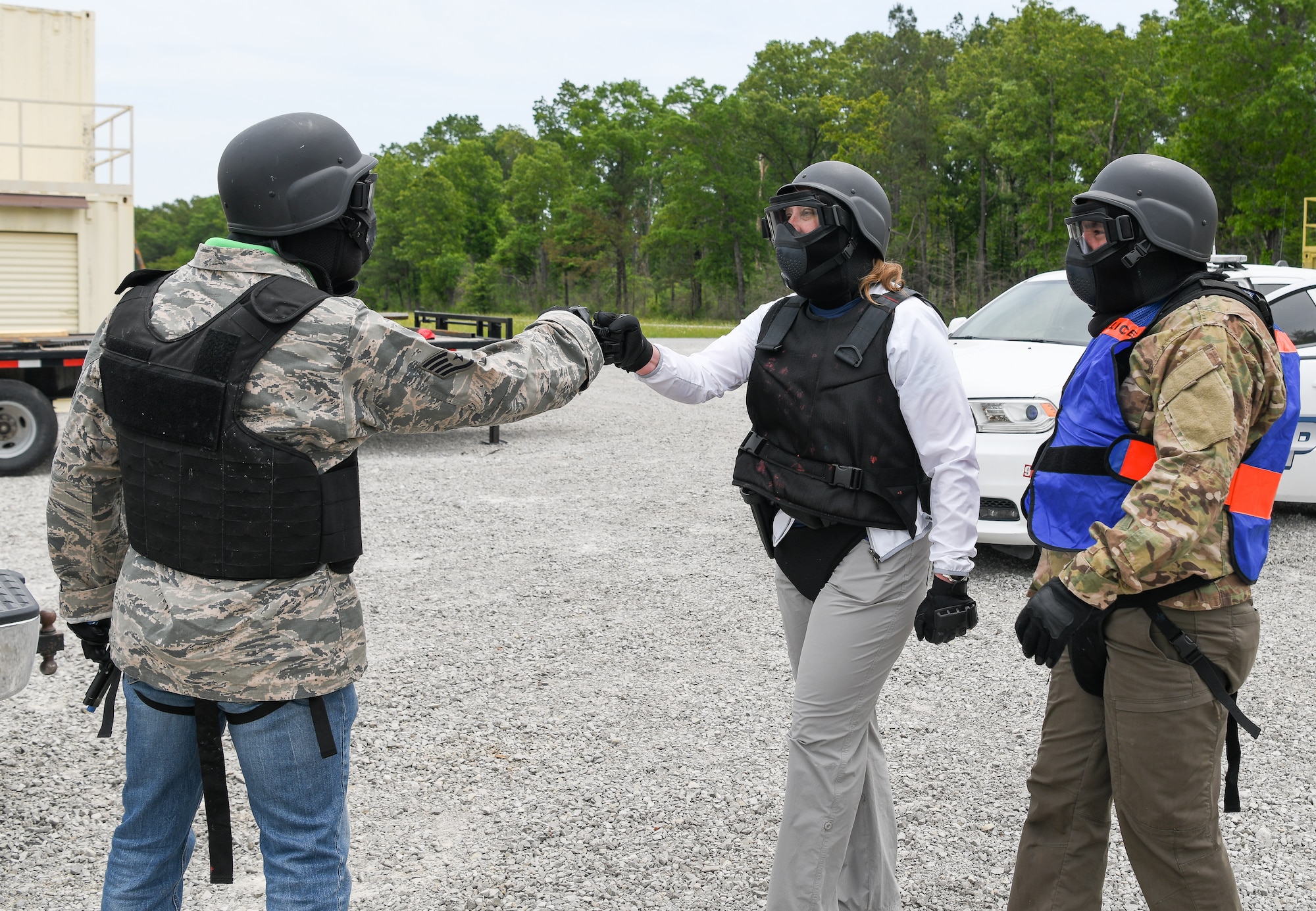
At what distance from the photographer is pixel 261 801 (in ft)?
7.14

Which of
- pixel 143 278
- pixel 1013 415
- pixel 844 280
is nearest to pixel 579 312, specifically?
pixel 844 280

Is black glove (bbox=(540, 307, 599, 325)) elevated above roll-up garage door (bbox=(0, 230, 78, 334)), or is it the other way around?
black glove (bbox=(540, 307, 599, 325))

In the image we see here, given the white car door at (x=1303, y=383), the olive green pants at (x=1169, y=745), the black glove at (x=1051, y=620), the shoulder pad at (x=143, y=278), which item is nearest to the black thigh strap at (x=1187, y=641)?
the olive green pants at (x=1169, y=745)

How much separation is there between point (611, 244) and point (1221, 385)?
56338 millimetres

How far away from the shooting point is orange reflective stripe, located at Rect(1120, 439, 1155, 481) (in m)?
2.39

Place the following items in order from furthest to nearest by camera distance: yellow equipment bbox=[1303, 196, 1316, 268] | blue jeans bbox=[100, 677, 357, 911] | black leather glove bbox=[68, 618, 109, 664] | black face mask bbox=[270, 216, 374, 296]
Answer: yellow equipment bbox=[1303, 196, 1316, 268] < black leather glove bbox=[68, 618, 109, 664] < black face mask bbox=[270, 216, 374, 296] < blue jeans bbox=[100, 677, 357, 911]

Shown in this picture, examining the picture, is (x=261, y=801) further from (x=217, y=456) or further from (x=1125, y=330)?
(x=1125, y=330)

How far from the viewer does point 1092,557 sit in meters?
2.30

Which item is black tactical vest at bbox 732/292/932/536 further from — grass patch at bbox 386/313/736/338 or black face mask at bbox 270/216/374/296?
grass patch at bbox 386/313/736/338

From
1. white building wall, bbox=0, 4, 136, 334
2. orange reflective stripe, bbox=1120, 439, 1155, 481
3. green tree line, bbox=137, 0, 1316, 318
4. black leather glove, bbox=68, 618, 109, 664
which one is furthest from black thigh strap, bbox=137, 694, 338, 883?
green tree line, bbox=137, 0, 1316, 318

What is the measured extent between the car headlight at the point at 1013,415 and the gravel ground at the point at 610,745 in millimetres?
963

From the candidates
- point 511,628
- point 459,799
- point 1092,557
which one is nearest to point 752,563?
point 511,628

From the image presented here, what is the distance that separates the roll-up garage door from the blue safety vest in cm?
1241

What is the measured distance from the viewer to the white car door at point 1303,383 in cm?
738
